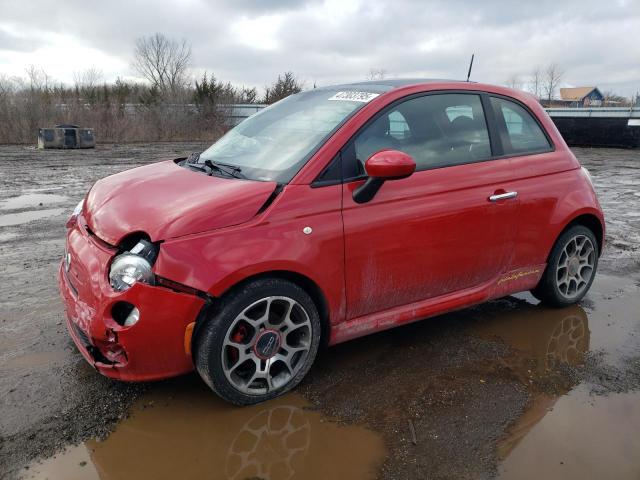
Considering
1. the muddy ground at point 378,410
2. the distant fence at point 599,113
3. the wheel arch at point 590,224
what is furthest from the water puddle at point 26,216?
the distant fence at point 599,113

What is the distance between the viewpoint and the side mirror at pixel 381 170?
2859mm

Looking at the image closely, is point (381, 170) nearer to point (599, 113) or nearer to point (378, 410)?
point (378, 410)

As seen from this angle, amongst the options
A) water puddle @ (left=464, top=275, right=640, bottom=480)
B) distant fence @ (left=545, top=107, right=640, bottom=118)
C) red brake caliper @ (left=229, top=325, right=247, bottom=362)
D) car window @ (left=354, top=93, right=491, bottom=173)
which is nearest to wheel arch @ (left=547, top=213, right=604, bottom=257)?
water puddle @ (left=464, top=275, right=640, bottom=480)

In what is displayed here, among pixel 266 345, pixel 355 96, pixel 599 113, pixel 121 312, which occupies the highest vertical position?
pixel 599 113

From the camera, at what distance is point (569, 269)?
417 centimetres

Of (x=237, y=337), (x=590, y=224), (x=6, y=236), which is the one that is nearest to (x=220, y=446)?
(x=237, y=337)

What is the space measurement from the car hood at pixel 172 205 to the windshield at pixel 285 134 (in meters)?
0.20

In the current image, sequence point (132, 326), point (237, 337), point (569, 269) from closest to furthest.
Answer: point (132, 326)
point (237, 337)
point (569, 269)

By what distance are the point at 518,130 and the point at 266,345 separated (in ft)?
8.13

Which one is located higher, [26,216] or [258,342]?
[26,216]

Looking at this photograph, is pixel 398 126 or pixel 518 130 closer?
pixel 398 126

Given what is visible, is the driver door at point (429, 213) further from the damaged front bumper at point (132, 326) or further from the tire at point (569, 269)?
the damaged front bumper at point (132, 326)

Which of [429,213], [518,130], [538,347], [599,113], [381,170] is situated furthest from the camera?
[599,113]

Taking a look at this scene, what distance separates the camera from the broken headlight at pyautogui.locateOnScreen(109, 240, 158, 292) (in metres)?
2.50
